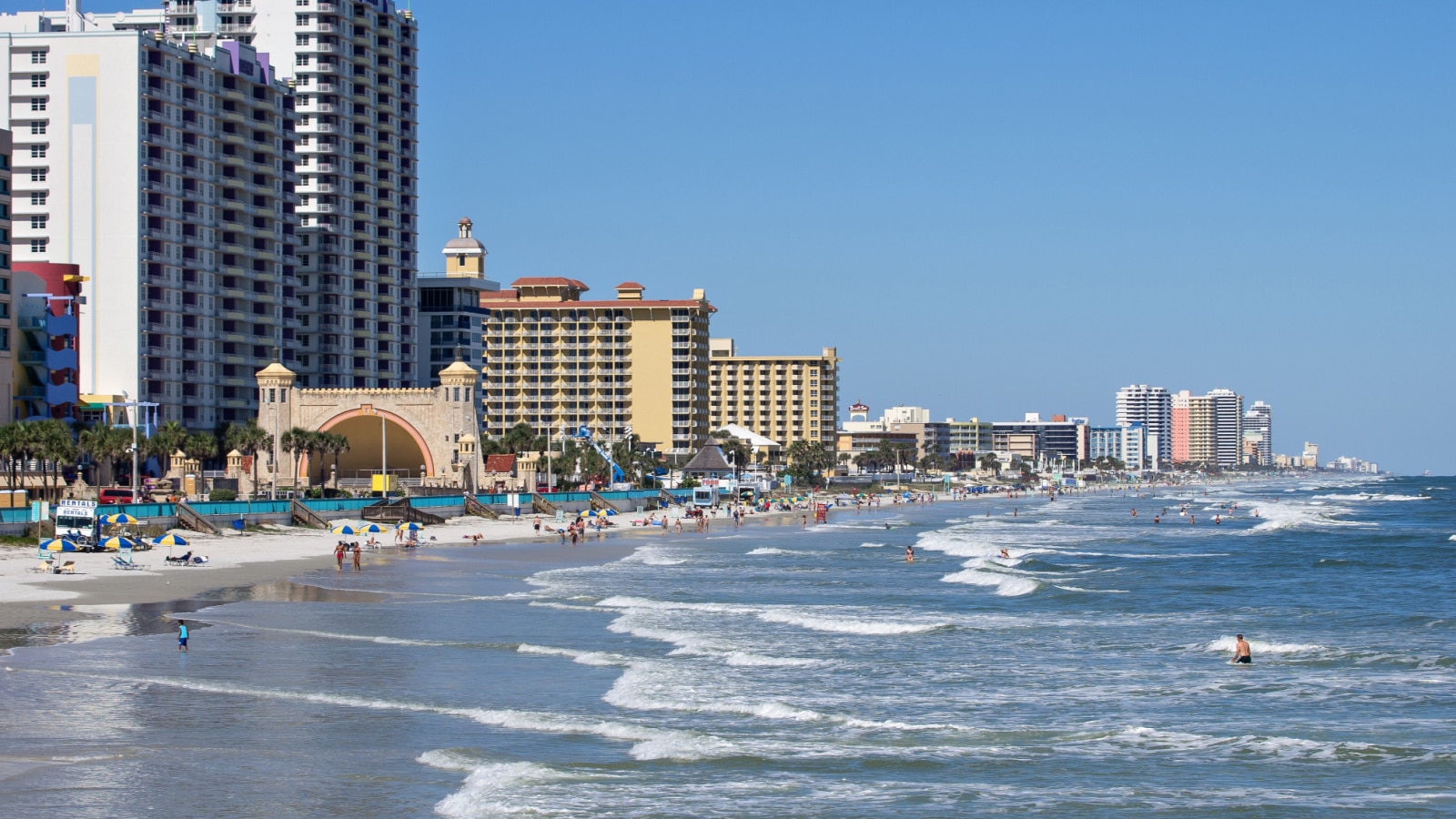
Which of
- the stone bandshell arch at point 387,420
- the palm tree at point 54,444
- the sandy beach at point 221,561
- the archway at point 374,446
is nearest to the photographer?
the sandy beach at point 221,561

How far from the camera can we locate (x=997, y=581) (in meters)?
62.5

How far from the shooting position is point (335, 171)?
140m

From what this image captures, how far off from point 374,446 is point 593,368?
77.1m

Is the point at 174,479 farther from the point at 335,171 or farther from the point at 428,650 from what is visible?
the point at 428,650

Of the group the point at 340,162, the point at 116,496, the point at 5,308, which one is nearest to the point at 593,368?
the point at 340,162

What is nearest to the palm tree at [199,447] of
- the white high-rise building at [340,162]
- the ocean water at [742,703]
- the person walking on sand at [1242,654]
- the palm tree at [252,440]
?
the palm tree at [252,440]

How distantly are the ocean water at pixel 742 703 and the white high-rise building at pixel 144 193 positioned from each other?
62620 millimetres

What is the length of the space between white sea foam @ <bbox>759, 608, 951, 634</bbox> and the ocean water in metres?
0.20

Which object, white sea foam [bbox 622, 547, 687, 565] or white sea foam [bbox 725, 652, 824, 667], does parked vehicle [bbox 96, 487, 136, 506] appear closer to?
white sea foam [bbox 622, 547, 687, 565]

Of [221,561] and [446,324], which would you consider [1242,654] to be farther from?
[446,324]

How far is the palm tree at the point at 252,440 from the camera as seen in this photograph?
104m

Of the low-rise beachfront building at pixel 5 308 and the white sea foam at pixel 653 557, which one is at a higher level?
the low-rise beachfront building at pixel 5 308

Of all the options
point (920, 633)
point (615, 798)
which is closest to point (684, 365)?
point (920, 633)

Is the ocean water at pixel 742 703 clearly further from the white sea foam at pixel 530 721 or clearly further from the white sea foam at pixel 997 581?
the white sea foam at pixel 997 581
